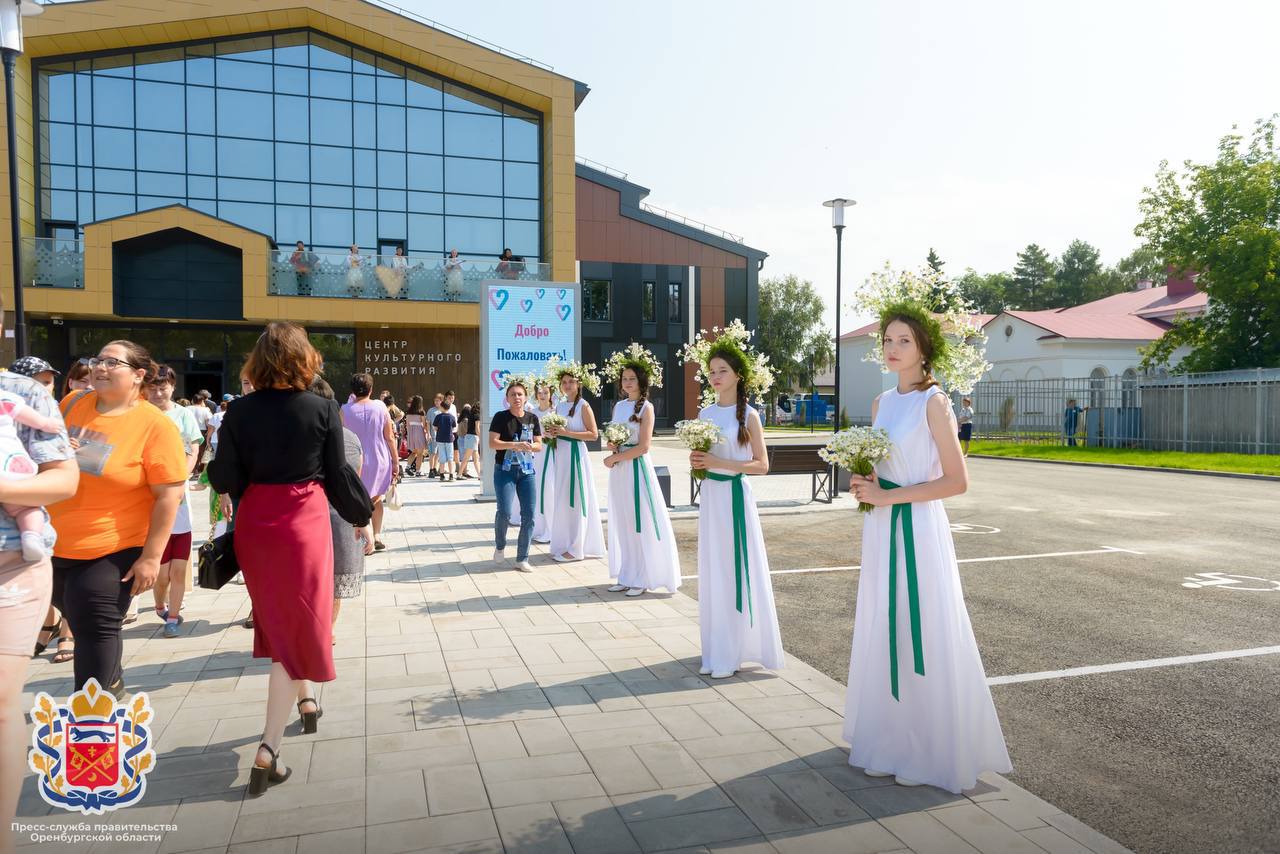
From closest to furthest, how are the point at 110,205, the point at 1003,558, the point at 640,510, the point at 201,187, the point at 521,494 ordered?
the point at 640,510, the point at 521,494, the point at 1003,558, the point at 110,205, the point at 201,187

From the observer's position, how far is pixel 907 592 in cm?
381

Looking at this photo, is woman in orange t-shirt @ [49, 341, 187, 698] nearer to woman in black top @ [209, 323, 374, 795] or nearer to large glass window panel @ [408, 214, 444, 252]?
woman in black top @ [209, 323, 374, 795]

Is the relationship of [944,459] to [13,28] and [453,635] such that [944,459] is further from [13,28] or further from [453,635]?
[13,28]

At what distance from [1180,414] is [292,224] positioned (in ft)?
95.6

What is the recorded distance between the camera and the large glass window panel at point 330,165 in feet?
91.1

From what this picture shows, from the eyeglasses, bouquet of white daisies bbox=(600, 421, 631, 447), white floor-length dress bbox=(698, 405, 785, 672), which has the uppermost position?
the eyeglasses

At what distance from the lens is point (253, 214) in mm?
27125

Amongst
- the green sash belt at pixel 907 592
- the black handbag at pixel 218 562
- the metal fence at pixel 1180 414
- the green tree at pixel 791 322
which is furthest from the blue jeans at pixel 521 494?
the green tree at pixel 791 322

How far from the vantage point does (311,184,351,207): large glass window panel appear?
27719 millimetres

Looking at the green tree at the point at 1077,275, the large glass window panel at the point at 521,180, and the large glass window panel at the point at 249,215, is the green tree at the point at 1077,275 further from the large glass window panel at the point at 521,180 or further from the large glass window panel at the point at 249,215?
the large glass window panel at the point at 249,215

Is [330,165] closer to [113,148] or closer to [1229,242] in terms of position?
[113,148]

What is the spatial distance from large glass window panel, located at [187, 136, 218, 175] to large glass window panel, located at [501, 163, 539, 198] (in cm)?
937

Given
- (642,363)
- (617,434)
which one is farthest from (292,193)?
(617,434)

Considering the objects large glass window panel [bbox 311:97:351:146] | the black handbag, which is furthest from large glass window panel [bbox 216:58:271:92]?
the black handbag
